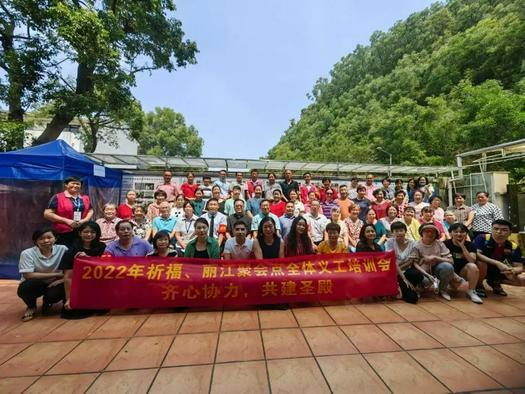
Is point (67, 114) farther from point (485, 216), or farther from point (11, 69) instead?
point (485, 216)

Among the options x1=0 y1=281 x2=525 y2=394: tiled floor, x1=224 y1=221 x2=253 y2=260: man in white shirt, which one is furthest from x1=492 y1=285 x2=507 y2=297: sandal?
x1=224 y1=221 x2=253 y2=260: man in white shirt

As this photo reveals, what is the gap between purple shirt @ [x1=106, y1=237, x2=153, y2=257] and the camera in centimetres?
379

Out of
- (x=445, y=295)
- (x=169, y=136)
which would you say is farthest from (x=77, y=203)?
(x=169, y=136)

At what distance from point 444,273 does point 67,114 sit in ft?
37.6

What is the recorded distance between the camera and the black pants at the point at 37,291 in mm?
3414

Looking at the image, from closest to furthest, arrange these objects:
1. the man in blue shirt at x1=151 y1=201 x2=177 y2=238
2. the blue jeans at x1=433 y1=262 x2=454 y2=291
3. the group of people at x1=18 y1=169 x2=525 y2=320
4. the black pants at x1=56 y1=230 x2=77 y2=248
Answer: the group of people at x1=18 y1=169 x2=525 y2=320, the blue jeans at x1=433 y1=262 x2=454 y2=291, the black pants at x1=56 y1=230 x2=77 y2=248, the man in blue shirt at x1=151 y1=201 x2=177 y2=238

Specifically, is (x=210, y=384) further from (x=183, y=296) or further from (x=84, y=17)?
(x=84, y=17)

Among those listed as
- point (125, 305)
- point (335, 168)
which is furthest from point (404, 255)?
point (335, 168)

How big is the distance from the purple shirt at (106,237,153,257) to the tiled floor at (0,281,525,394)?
0.74 m

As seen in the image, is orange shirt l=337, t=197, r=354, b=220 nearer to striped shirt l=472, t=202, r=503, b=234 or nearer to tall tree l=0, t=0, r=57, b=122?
striped shirt l=472, t=202, r=503, b=234

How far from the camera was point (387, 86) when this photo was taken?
35219mm

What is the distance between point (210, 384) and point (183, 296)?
151 centimetres

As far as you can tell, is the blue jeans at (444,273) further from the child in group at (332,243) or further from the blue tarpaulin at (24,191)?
the blue tarpaulin at (24,191)

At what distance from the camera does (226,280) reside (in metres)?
3.57
